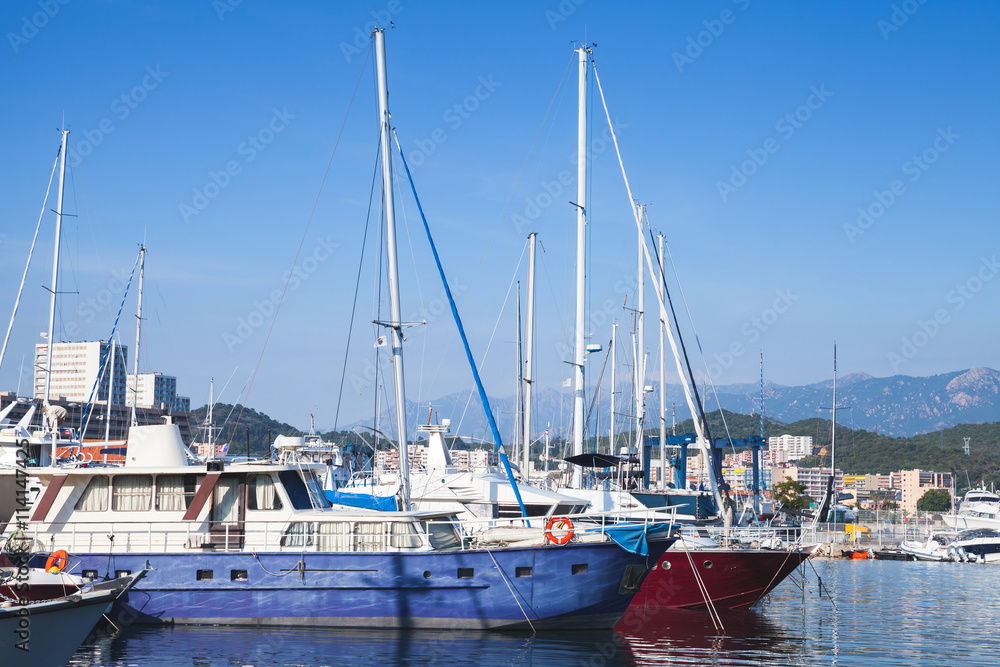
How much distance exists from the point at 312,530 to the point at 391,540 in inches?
67.4

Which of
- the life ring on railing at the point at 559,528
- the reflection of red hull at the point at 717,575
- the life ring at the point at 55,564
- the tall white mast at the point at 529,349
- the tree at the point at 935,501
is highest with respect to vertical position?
the tall white mast at the point at 529,349

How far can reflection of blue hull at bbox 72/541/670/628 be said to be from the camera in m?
18.2

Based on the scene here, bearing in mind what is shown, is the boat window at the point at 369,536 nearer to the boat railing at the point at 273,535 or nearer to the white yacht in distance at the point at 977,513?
the boat railing at the point at 273,535

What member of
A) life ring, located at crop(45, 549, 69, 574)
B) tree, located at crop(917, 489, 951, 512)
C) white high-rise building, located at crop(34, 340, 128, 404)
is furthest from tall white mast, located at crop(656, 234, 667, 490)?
white high-rise building, located at crop(34, 340, 128, 404)

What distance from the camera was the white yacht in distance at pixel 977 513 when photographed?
65000 millimetres

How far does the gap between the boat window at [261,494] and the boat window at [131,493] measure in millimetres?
2163

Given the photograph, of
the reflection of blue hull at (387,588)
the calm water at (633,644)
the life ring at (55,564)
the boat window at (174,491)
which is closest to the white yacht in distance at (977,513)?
the calm water at (633,644)

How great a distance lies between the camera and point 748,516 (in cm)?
4056

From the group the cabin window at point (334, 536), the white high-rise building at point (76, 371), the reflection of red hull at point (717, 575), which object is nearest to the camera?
the cabin window at point (334, 536)

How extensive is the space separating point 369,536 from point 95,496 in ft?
19.8

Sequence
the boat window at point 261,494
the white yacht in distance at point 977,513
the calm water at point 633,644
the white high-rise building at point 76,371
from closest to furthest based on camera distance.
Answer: the calm water at point 633,644 < the boat window at point 261,494 < the white yacht in distance at point 977,513 < the white high-rise building at point 76,371

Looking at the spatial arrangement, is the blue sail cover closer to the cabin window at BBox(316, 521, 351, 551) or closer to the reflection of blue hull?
the reflection of blue hull

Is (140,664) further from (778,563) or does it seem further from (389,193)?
(778,563)

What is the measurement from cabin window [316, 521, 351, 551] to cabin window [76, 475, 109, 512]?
4.74m
